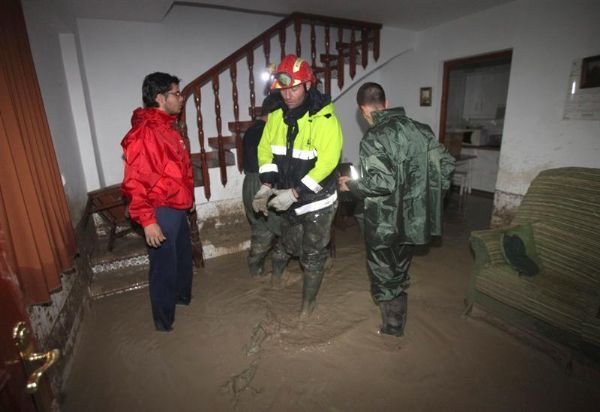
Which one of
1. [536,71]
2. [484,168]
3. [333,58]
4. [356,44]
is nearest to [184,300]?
[333,58]

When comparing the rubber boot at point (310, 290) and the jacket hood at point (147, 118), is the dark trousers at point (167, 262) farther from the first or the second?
the rubber boot at point (310, 290)

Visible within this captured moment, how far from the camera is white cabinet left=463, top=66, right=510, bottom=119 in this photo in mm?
5898

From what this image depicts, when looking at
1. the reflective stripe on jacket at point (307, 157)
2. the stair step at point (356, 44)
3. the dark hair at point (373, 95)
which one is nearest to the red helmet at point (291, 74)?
the reflective stripe on jacket at point (307, 157)

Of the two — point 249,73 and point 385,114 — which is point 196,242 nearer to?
point 249,73

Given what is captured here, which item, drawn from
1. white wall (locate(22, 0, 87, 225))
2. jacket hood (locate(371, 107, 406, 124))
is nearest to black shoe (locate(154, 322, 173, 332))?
white wall (locate(22, 0, 87, 225))

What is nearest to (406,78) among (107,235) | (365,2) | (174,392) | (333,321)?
(365,2)

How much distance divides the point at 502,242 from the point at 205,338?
209 cm

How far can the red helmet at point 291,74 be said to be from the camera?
1.93 metres

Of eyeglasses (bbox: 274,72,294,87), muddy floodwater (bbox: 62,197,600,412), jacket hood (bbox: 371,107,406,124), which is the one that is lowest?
muddy floodwater (bbox: 62,197,600,412)

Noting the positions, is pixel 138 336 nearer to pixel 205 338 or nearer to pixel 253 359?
pixel 205 338

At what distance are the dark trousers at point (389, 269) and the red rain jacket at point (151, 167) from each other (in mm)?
1293

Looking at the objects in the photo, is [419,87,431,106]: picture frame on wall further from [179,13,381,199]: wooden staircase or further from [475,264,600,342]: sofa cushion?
[475,264,600,342]: sofa cushion

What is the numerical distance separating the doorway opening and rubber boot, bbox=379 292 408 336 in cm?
330

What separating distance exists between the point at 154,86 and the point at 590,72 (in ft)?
12.2
